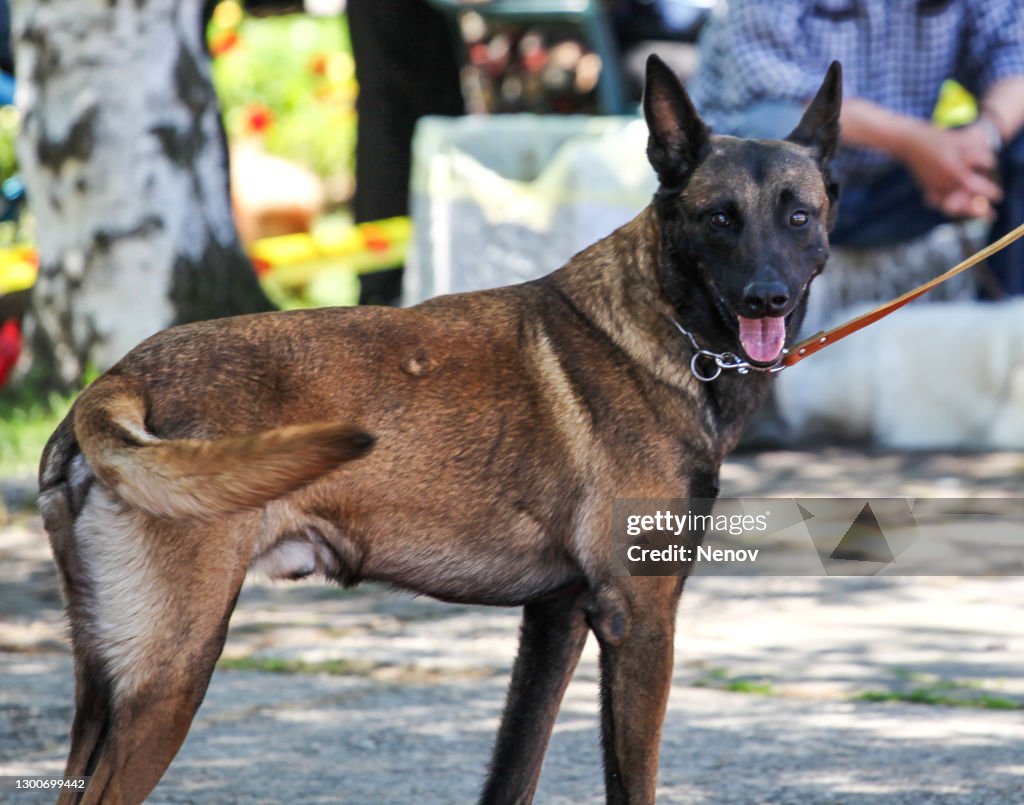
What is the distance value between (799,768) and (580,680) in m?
0.89

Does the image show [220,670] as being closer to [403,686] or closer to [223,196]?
[403,686]

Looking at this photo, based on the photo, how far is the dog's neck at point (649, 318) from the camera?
3340 millimetres

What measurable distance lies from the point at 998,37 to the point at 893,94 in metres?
0.47

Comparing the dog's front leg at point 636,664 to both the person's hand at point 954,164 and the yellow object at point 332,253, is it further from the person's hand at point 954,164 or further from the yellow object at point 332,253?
the yellow object at point 332,253

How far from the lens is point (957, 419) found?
7043 mm

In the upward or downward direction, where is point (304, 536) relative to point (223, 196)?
upward

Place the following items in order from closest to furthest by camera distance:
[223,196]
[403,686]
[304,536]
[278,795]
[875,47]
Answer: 1. [304,536]
2. [278,795]
3. [403,686]
4. [875,47]
5. [223,196]

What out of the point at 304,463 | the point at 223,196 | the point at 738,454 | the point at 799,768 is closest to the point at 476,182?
the point at 223,196

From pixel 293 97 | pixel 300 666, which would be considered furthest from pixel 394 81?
pixel 300 666

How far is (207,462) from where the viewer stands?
267 centimetres

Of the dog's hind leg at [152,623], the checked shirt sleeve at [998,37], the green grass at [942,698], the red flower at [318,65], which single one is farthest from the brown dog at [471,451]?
the red flower at [318,65]

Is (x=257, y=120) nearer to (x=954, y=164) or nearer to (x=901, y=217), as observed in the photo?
(x=901, y=217)

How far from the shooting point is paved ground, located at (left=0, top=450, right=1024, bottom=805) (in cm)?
367

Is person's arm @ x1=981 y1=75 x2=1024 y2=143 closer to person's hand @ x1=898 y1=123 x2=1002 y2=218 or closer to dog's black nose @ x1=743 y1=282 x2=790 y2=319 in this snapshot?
person's hand @ x1=898 y1=123 x2=1002 y2=218
